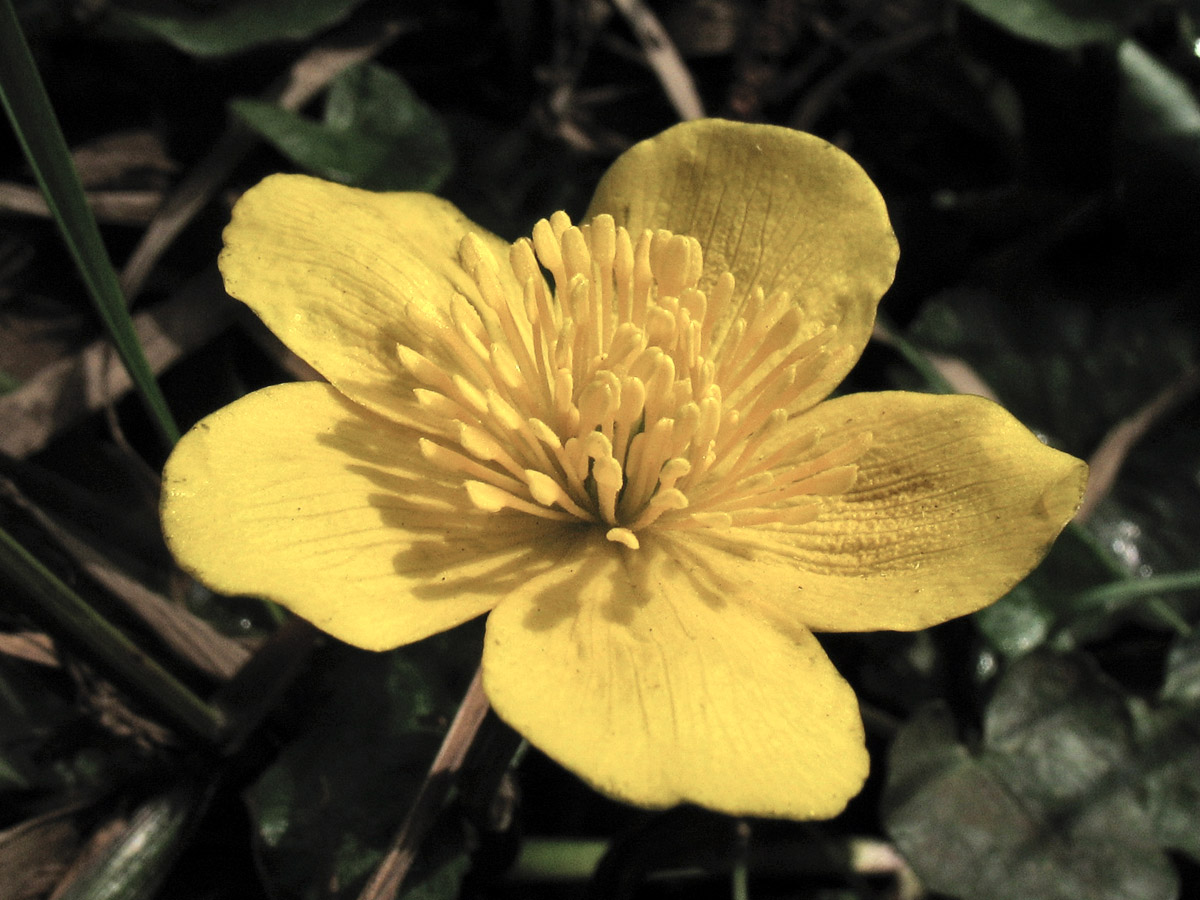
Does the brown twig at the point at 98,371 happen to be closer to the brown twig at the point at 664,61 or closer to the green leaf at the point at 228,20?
the green leaf at the point at 228,20

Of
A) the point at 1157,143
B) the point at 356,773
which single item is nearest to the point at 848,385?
the point at 1157,143

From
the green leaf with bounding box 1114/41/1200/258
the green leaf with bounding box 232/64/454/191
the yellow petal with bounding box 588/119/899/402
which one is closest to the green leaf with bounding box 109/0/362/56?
the green leaf with bounding box 232/64/454/191

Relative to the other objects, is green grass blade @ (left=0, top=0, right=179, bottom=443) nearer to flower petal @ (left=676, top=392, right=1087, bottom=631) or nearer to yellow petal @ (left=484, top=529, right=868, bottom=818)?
yellow petal @ (left=484, top=529, right=868, bottom=818)

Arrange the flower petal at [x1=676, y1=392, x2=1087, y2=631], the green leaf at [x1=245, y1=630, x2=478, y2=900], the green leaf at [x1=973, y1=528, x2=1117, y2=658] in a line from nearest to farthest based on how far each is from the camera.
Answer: the flower petal at [x1=676, y1=392, x2=1087, y2=631], the green leaf at [x1=245, y1=630, x2=478, y2=900], the green leaf at [x1=973, y1=528, x2=1117, y2=658]

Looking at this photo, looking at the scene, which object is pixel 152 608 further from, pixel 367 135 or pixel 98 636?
pixel 367 135

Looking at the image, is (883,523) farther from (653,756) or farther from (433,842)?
(433,842)

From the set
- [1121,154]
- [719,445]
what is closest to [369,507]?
[719,445]
